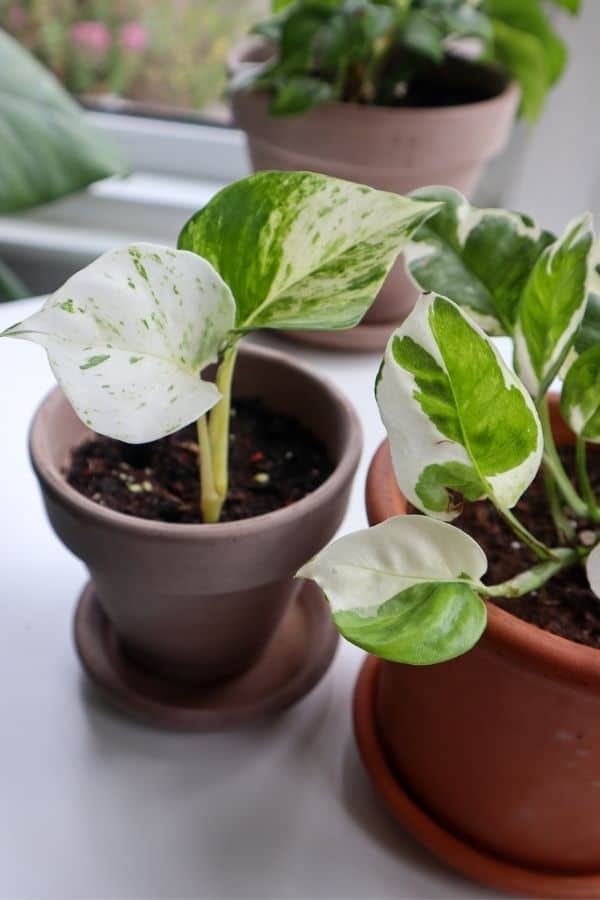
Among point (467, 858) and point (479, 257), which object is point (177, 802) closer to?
point (467, 858)

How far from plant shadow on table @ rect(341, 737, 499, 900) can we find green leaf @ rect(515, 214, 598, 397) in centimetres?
22

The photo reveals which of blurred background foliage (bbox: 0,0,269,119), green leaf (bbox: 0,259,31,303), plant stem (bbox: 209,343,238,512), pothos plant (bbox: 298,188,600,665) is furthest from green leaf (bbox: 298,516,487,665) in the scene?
blurred background foliage (bbox: 0,0,269,119)

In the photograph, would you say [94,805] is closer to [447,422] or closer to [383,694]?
[383,694]

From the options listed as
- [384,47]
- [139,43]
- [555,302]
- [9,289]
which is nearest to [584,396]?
[555,302]

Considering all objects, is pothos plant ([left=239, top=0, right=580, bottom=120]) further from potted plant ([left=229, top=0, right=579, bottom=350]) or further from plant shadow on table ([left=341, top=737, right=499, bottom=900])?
plant shadow on table ([left=341, top=737, right=499, bottom=900])

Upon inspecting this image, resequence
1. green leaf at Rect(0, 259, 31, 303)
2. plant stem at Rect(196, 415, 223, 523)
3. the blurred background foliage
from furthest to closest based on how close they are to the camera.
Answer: the blurred background foliage, green leaf at Rect(0, 259, 31, 303), plant stem at Rect(196, 415, 223, 523)

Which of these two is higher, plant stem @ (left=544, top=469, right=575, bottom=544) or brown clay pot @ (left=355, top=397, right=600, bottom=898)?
plant stem @ (left=544, top=469, right=575, bottom=544)

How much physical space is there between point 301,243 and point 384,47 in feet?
1.61

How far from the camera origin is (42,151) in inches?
28.4

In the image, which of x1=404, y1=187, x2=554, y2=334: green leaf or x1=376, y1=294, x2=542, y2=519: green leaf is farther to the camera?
x1=404, y1=187, x2=554, y2=334: green leaf

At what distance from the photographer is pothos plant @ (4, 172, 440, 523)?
1.05 ft

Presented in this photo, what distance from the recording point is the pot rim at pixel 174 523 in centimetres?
41

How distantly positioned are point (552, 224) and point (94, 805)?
83 cm

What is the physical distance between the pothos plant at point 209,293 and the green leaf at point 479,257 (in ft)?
0.26
